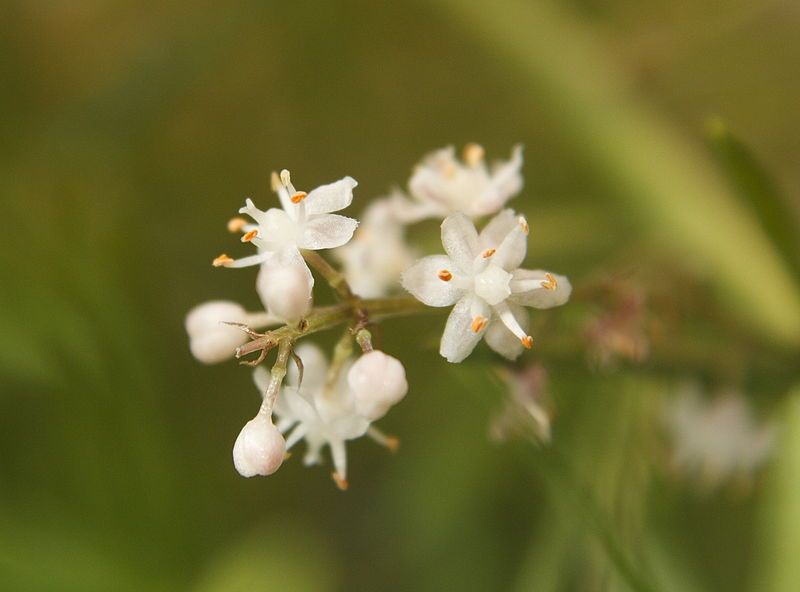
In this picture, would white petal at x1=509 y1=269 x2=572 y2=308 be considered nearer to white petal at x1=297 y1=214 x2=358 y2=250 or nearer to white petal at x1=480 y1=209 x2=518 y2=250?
white petal at x1=480 y1=209 x2=518 y2=250

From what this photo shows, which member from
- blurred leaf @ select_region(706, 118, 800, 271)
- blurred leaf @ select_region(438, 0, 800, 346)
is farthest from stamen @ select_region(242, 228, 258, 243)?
blurred leaf @ select_region(438, 0, 800, 346)

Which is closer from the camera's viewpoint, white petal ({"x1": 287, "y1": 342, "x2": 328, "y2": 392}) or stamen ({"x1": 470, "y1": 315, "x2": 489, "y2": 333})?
stamen ({"x1": 470, "y1": 315, "x2": 489, "y2": 333})

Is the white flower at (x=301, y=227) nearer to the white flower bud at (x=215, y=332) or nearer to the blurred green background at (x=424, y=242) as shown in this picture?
the white flower bud at (x=215, y=332)

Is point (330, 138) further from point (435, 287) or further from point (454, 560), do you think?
point (435, 287)

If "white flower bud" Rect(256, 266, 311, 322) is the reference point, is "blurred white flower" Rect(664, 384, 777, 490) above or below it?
below

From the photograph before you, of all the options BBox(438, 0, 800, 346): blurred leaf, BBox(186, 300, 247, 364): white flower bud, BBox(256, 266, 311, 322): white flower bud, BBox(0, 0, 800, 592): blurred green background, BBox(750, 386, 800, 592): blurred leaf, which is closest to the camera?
BBox(256, 266, 311, 322): white flower bud

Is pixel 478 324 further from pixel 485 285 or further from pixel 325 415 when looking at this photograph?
pixel 325 415

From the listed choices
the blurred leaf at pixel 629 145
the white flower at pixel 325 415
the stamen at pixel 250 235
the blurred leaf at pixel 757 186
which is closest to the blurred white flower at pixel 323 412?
the white flower at pixel 325 415
